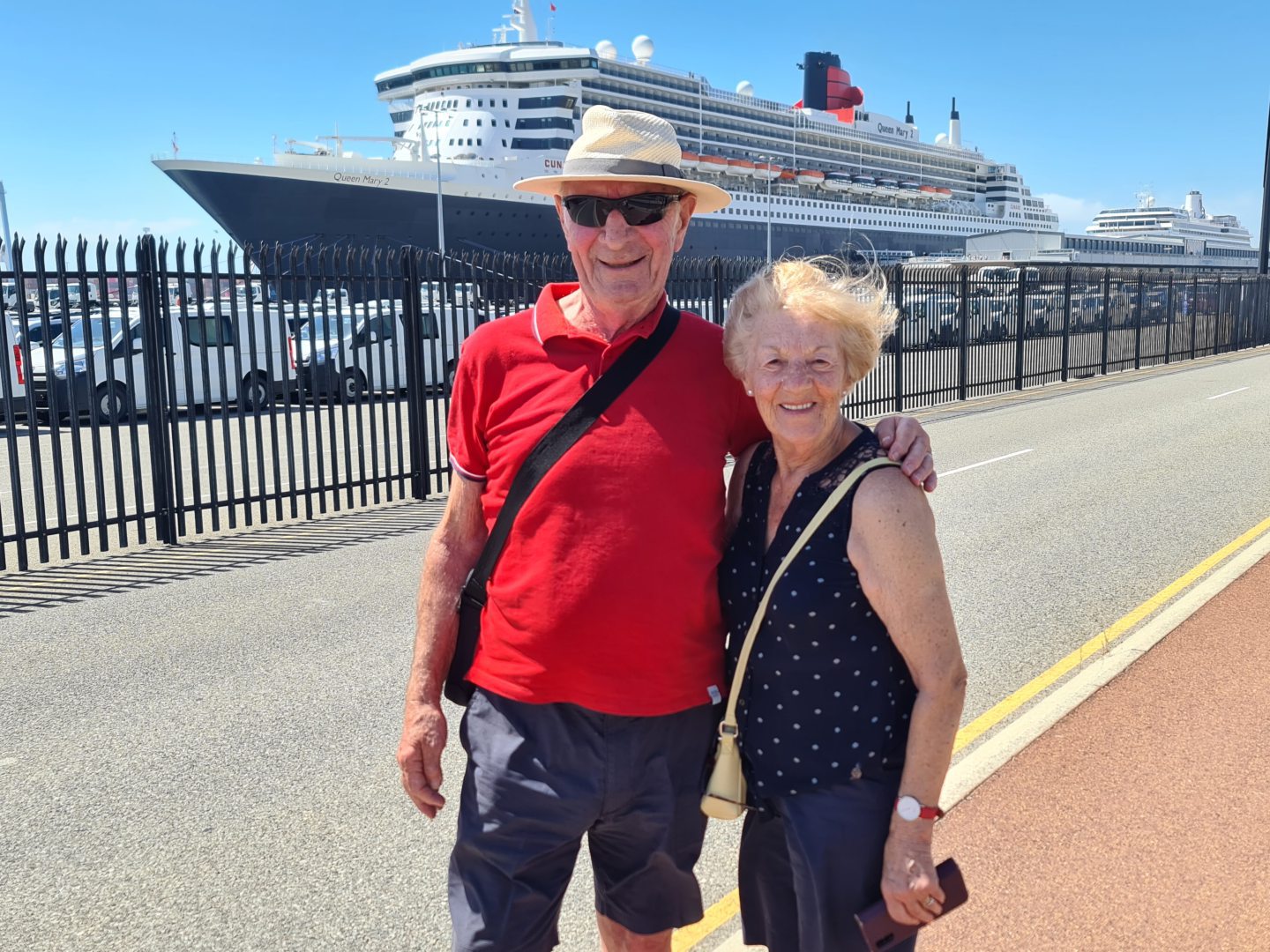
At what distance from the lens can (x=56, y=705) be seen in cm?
459

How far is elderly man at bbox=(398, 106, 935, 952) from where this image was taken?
1.93 meters

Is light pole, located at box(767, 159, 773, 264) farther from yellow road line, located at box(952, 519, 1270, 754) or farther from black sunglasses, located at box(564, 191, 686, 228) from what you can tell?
black sunglasses, located at box(564, 191, 686, 228)

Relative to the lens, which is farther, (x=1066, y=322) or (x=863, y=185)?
(x=863, y=185)

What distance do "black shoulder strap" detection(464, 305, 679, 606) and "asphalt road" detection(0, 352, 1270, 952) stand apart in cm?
131

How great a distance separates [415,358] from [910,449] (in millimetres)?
8338

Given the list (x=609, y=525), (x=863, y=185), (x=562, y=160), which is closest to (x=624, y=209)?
(x=609, y=525)

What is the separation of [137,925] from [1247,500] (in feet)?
26.4

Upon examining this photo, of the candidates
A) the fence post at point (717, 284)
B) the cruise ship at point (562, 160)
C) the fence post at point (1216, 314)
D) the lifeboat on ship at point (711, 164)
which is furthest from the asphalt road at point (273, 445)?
the lifeboat on ship at point (711, 164)

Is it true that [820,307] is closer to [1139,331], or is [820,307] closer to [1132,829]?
[1132,829]

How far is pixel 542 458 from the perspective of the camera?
1961 millimetres

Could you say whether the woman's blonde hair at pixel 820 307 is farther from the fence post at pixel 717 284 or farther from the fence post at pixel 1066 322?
the fence post at pixel 1066 322

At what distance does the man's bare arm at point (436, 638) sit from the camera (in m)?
2.14

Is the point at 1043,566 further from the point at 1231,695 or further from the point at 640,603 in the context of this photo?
the point at 640,603

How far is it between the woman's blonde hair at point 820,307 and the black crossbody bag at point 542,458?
155mm
